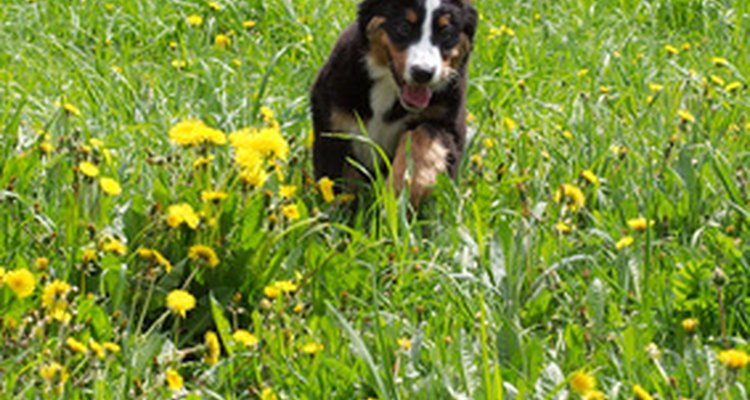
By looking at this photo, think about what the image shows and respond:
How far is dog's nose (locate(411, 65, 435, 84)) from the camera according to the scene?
13.3ft

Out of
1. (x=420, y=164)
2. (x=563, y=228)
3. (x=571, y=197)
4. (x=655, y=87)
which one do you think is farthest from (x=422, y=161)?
(x=655, y=87)

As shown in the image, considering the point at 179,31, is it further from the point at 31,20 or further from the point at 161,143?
the point at 161,143

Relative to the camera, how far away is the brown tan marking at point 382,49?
418 cm

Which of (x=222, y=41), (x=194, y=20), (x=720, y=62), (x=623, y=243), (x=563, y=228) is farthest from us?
(x=194, y=20)

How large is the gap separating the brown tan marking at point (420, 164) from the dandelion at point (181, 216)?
104 cm

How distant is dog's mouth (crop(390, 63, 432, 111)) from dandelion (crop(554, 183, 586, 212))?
0.74m

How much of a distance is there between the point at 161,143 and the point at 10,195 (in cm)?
85

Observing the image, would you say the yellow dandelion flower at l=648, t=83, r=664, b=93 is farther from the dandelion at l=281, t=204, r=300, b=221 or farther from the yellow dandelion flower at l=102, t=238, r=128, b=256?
the yellow dandelion flower at l=102, t=238, r=128, b=256

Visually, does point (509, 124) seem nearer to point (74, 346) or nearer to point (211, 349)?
point (211, 349)

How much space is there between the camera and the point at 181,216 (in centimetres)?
308

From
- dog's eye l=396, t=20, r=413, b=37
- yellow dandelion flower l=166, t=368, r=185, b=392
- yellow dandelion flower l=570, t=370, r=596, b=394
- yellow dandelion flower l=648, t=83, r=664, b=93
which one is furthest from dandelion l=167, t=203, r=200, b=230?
yellow dandelion flower l=648, t=83, r=664, b=93

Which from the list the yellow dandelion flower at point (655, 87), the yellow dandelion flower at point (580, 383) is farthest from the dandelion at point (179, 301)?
the yellow dandelion flower at point (655, 87)

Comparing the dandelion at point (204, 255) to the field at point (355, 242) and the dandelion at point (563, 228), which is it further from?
the dandelion at point (563, 228)

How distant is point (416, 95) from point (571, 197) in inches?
32.9
